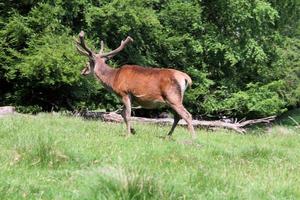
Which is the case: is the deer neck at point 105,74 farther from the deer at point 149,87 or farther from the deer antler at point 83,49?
the deer antler at point 83,49

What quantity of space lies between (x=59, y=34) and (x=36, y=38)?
93 cm

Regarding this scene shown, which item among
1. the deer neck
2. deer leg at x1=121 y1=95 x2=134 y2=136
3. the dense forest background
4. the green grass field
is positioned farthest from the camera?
the dense forest background

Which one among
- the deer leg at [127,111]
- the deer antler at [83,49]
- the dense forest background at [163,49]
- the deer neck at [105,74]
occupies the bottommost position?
the dense forest background at [163,49]

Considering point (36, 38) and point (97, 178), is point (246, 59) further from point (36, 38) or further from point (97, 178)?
point (97, 178)

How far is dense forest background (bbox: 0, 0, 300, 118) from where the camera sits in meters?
20.7

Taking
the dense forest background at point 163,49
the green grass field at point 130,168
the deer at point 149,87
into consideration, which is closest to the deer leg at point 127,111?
the deer at point 149,87

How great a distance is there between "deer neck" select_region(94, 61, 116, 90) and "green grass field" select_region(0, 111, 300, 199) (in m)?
1.40

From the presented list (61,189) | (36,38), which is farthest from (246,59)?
(61,189)

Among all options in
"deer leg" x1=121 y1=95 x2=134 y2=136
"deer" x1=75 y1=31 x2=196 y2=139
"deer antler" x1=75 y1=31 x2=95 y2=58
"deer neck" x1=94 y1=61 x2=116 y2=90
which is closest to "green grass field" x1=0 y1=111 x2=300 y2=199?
"deer leg" x1=121 y1=95 x2=134 y2=136

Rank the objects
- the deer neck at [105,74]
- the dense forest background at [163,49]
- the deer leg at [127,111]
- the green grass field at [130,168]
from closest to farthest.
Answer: the green grass field at [130,168]
the deer leg at [127,111]
the deer neck at [105,74]
the dense forest background at [163,49]

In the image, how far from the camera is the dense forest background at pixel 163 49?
816 inches

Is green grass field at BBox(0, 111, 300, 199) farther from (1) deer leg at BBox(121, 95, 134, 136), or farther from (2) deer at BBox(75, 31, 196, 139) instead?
(2) deer at BBox(75, 31, 196, 139)

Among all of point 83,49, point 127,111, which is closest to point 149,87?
point 127,111

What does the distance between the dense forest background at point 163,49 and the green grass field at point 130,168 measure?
8260 millimetres
